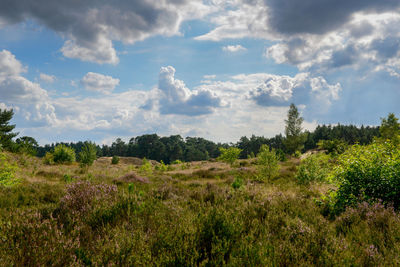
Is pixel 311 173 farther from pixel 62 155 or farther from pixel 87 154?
pixel 62 155

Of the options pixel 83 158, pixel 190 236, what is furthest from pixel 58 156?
pixel 190 236

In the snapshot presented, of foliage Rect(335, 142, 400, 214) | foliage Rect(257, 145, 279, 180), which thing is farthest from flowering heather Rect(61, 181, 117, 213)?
foliage Rect(257, 145, 279, 180)

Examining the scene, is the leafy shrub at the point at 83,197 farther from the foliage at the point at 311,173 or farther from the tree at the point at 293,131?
the tree at the point at 293,131

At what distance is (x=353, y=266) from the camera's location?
8.77 ft

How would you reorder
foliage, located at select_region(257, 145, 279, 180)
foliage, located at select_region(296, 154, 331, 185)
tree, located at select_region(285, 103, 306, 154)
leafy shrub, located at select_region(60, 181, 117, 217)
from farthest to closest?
tree, located at select_region(285, 103, 306, 154) < foliage, located at select_region(257, 145, 279, 180) < foliage, located at select_region(296, 154, 331, 185) < leafy shrub, located at select_region(60, 181, 117, 217)

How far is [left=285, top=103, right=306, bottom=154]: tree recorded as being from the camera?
53.6 m

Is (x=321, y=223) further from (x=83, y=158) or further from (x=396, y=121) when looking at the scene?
(x=396, y=121)

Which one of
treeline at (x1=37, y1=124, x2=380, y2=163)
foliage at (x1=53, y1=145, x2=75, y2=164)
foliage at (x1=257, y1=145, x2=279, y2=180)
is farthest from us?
treeline at (x1=37, y1=124, x2=380, y2=163)

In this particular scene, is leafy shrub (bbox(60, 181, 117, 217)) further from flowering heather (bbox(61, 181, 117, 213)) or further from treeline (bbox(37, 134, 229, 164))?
treeline (bbox(37, 134, 229, 164))

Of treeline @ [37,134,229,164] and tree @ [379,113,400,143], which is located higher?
tree @ [379,113,400,143]

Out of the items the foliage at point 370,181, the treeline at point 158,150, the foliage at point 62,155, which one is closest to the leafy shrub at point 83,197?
the foliage at point 370,181

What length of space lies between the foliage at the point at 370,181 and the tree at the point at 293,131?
165ft

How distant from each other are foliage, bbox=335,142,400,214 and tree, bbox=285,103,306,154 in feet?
165

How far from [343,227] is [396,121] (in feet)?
174
